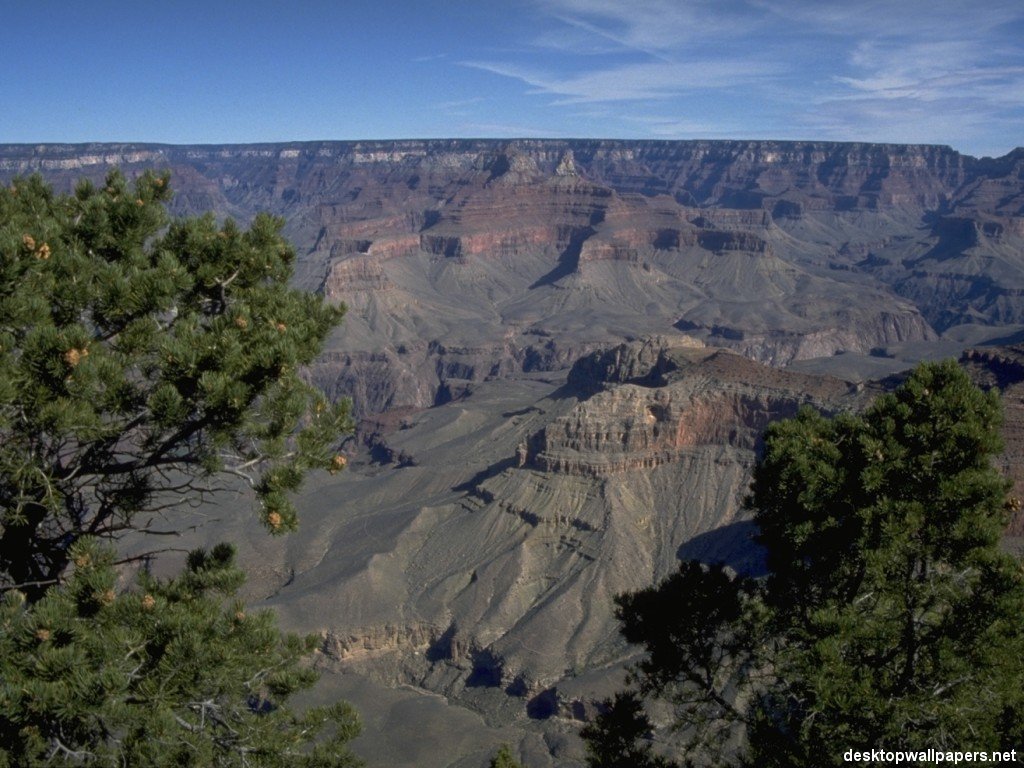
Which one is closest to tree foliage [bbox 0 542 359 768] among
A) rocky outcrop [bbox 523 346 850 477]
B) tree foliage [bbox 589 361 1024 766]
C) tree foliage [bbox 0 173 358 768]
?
tree foliage [bbox 0 173 358 768]

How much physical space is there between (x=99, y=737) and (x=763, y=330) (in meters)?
158

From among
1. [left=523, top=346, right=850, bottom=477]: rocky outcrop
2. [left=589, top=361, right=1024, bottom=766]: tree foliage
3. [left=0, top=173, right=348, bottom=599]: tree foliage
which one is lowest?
[left=523, top=346, right=850, bottom=477]: rocky outcrop

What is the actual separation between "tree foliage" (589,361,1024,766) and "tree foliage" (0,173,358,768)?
7732 millimetres

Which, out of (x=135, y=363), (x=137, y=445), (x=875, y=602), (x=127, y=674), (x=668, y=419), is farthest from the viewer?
(x=668, y=419)

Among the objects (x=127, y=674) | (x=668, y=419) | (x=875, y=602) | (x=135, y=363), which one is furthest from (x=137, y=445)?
(x=668, y=419)

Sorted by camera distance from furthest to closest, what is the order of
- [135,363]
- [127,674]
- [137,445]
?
[137,445]
[135,363]
[127,674]

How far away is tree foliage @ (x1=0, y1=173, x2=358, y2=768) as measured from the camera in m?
8.77

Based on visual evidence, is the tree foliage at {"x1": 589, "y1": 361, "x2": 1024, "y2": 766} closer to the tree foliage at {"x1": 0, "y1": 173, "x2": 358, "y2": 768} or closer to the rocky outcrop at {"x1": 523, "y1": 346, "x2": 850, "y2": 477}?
the tree foliage at {"x1": 0, "y1": 173, "x2": 358, "y2": 768}

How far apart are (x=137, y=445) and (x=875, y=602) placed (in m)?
12.2

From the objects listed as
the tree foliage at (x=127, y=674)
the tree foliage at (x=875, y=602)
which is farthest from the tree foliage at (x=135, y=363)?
the tree foliage at (x=875, y=602)

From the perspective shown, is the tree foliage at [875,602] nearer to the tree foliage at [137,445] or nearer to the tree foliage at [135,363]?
the tree foliage at [137,445]

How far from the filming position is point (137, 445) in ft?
36.6

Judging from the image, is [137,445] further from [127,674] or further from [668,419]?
[668,419]

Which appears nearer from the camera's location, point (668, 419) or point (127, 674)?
point (127, 674)
